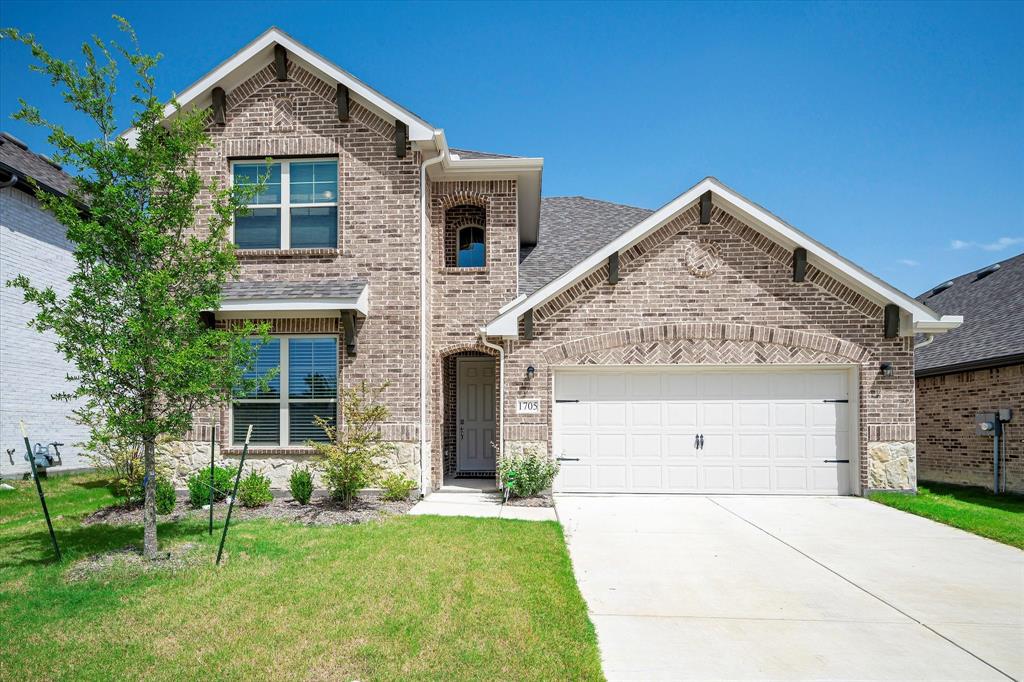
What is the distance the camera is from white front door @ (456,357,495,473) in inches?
546

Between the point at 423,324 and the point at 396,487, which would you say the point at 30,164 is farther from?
the point at 396,487

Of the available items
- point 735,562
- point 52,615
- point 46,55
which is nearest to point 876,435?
point 735,562

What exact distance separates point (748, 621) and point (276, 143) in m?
10.5

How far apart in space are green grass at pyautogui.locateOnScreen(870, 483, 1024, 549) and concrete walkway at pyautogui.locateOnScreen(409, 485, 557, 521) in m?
5.80

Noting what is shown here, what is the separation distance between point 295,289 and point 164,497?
3.81 meters

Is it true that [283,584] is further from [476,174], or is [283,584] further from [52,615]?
[476,174]

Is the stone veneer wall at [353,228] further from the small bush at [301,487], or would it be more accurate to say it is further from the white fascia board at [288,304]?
the small bush at [301,487]

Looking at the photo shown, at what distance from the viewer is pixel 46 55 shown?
6.44 metres

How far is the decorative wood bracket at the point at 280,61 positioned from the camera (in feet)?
36.7

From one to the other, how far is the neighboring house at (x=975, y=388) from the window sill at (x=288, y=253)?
12.6 metres

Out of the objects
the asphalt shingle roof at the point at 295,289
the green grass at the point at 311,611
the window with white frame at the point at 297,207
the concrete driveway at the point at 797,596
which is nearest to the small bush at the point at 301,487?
the green grass at the point at 311,611

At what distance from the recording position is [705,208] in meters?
11.2

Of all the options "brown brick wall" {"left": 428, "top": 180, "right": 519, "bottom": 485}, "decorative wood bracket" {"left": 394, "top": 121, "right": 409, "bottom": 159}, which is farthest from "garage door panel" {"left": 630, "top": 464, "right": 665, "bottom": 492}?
"decorative wood bracket" {"left": 394, "top": 121, "right": 409, "bottom": 159}

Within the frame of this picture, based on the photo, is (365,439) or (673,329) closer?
(365,439)
